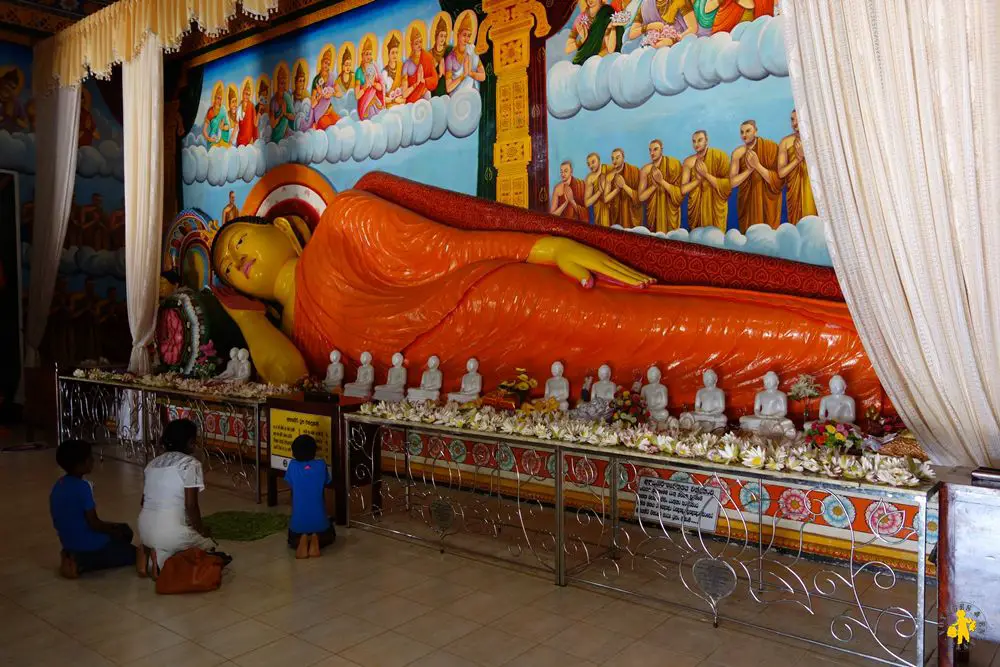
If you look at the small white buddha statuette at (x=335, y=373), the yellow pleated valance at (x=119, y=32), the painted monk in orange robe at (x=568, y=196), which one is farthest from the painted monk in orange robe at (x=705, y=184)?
the yellow pleated valance at (x=119, y=32)

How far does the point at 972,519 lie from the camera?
2732 millimetres

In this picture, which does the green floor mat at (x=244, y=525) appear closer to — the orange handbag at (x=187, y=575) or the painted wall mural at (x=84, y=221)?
the orange handbag at (x=187, y=575)

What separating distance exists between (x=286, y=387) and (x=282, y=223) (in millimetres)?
2821

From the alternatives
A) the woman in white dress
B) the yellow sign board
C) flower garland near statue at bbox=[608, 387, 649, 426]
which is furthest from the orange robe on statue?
the woman in white dress

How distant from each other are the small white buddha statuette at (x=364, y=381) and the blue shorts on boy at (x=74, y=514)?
3030 mm

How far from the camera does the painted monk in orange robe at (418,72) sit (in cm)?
739

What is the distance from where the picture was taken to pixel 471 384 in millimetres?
6234

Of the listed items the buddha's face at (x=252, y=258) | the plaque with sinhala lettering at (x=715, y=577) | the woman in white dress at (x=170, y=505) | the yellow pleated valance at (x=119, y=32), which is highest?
the yellow pleated valance at (x=119, y=32)

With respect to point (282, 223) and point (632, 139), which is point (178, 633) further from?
point (282, 223)

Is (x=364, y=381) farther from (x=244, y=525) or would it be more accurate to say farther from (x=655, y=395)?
(x=655, y=395)

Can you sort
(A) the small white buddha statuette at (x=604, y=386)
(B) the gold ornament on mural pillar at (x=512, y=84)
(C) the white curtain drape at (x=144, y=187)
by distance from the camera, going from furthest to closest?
(C) the white curtain drape at (x=144, y=187) < (B) the gold ornament on mural pillar at (x=512, y=84) < (A) the small white buddha statuette at (x=604, y=386)

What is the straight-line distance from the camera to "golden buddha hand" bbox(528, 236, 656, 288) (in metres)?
5.91

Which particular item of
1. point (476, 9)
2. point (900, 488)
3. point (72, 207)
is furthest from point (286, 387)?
point (72, 207)

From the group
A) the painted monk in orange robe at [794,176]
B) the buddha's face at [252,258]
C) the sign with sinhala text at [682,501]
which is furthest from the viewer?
the buddha's face at [252,258]
